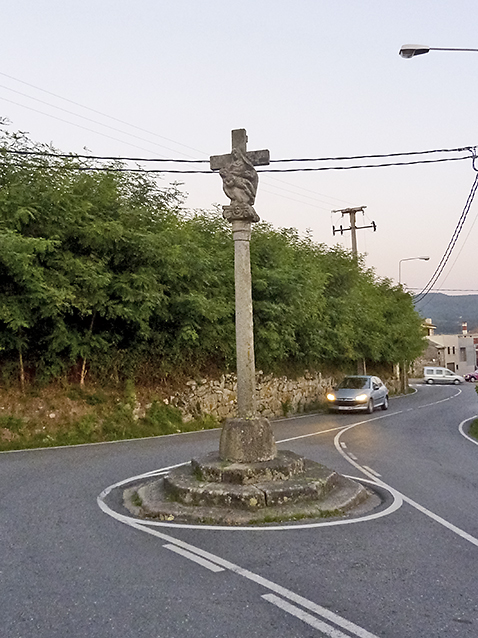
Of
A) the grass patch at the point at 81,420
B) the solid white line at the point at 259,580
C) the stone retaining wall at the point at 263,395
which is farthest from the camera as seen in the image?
the stone retaining wall at the point at 263,395

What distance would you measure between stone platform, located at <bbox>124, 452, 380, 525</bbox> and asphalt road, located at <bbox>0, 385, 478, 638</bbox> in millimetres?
368

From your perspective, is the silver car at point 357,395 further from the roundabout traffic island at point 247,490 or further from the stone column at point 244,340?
the stone column at point 244,340

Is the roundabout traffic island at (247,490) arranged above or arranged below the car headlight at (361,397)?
above

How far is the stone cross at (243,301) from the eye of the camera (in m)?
8.19

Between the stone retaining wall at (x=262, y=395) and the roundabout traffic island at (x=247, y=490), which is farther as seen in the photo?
the stone retaining wall at (x=262, y=395)

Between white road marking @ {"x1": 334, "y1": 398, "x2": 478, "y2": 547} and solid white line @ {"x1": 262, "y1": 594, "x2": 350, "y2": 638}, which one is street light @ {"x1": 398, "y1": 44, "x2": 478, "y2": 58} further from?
solid white line @ {"x1": 262, "y1": 594, "x2": 350, "y2": 638}

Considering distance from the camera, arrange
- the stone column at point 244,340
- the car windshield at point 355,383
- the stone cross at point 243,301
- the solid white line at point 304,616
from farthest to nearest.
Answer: the car windshield at point 355,383 < the stone column at point 244,340 < the stone cross at point 243,301 < the solid white line at point 304,616

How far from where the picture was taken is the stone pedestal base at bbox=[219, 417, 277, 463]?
8086mm

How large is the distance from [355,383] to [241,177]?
1686cm

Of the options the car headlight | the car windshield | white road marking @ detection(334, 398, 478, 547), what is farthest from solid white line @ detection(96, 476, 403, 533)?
the car windshield

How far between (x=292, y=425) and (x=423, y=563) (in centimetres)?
1348

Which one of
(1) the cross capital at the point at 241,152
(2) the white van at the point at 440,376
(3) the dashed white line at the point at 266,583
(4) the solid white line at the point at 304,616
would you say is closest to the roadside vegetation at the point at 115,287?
(1) the cross capital at the point at 241,152

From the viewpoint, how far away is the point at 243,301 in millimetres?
8547

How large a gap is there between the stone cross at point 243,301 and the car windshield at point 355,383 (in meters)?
15.8
